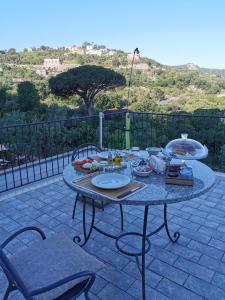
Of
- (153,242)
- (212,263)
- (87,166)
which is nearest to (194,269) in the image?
(212,263)

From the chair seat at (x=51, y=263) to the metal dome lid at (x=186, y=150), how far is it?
1.15m

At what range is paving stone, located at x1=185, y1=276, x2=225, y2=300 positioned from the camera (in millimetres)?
1812

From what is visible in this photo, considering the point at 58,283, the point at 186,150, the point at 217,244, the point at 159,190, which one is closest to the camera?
the point at 58,283

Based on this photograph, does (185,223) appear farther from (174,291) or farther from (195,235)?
(174,291)

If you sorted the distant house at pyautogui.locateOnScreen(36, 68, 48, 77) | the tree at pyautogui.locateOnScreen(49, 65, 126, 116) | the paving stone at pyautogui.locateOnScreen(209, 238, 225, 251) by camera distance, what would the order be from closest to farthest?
the paving stone at pyautogui.locateOnScreen(209, 238, 225, 251), the tree at pyautogui.locateOnScreen(49, 65, 126, 116), the distant house at pyautogui.locateOnScreen(36, 68, 48, 77)

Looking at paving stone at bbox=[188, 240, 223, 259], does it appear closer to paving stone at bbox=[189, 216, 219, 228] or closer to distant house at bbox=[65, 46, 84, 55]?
paving stone at bbox=[189, 216, 219, 228]

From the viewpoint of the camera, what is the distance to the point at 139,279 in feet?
6.50

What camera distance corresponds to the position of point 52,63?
22.2 m

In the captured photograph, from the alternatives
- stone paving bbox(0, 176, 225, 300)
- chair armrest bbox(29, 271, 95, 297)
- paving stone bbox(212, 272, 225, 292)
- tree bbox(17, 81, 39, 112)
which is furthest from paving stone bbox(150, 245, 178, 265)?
tree bbox(17, 81, 39, 112)

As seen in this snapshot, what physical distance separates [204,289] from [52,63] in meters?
22.8

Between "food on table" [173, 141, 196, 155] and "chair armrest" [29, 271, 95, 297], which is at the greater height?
"food on table" [173, 141, 196, 155]

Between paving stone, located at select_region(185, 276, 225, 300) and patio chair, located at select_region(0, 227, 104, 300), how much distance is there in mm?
862

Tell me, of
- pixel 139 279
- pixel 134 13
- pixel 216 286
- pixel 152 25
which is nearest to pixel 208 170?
pixel 216 286

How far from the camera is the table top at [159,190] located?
1.53 metres
